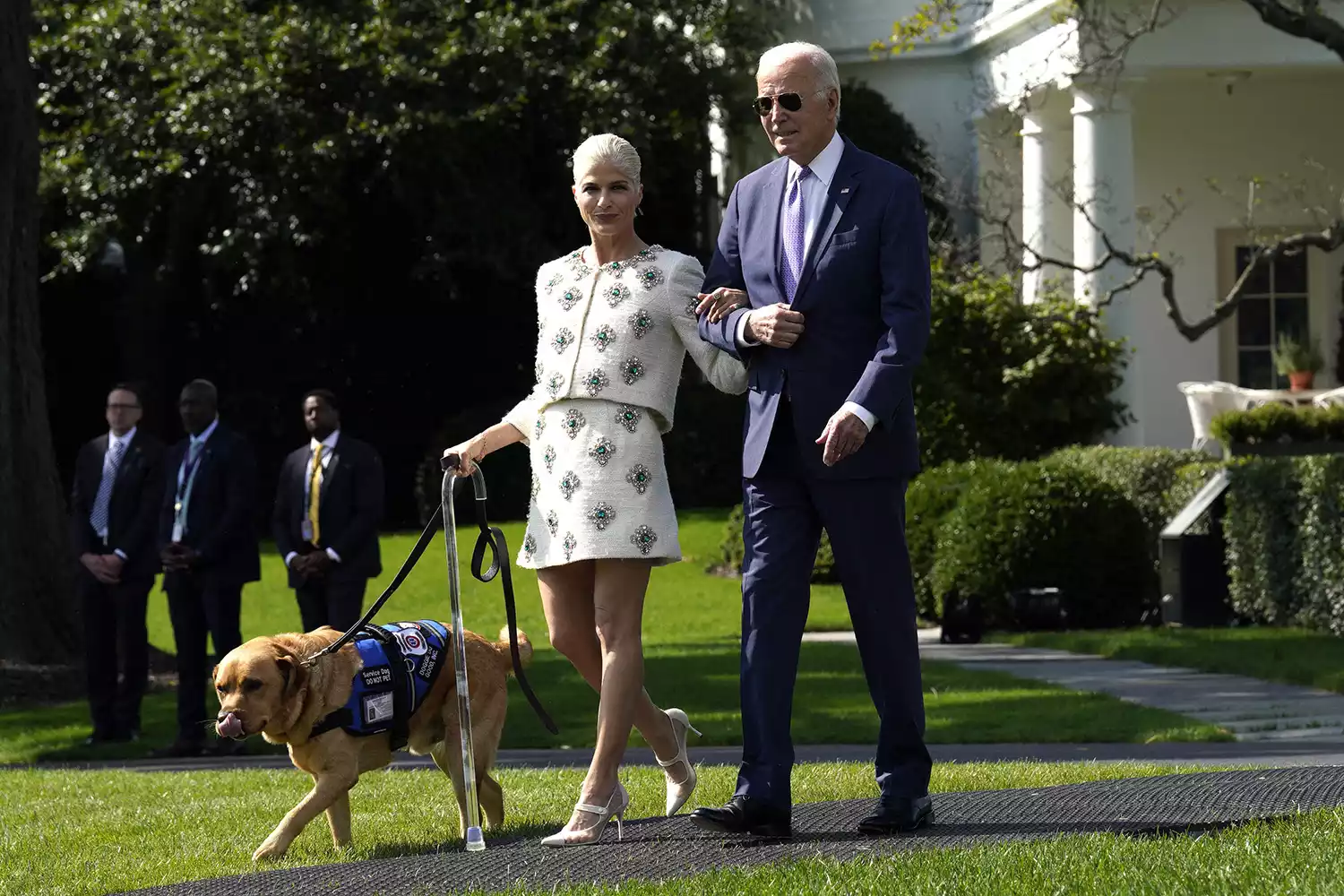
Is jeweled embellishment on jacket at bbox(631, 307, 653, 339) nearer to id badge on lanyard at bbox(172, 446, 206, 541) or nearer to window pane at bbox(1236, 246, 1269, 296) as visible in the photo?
id badge on lanyard at bbox(172, 446, 206, 541)

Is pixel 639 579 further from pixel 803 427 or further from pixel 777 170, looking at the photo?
pixel 777 170

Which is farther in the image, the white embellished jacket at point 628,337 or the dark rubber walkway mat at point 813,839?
the white embellished jacket at point 628,337

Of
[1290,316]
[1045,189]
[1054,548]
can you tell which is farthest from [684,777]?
[1290,316]

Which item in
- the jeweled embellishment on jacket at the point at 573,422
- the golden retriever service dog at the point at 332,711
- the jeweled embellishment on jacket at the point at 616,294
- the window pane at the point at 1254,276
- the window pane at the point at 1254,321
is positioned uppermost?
the window pane at the point at 1254,276

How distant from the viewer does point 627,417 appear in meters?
5.68

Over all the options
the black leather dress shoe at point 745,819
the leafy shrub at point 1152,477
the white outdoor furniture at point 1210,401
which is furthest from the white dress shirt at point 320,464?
the white outdoor furniture at point 1210,401

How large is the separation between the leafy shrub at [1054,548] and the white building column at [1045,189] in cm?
→ 593

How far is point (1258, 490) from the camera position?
14.0 metres

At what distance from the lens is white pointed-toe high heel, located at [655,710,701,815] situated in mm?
6055

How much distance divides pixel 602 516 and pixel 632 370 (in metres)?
0.45

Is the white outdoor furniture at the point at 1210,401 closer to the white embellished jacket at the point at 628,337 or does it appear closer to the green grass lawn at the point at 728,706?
the green grass lawn at the point at 728,706

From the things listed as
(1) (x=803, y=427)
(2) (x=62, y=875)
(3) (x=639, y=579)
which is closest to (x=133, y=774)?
(2) (x=62, y=875)

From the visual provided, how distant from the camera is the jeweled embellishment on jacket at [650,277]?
18.8 feet

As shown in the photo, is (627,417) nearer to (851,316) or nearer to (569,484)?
(569,484)
